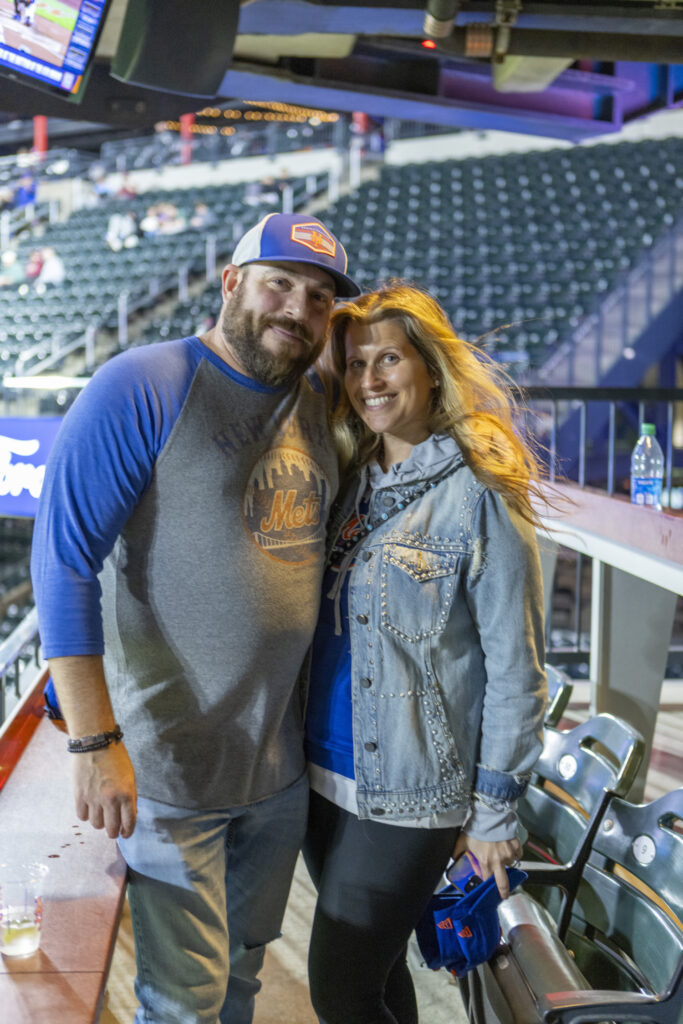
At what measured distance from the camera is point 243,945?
66.1 inches

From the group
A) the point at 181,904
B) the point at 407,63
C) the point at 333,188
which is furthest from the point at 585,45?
the point at 333,188

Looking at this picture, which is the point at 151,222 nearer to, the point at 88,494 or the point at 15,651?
the point at 15,651

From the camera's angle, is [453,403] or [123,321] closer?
[453,403]

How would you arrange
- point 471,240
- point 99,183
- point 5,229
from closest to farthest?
point 471,240, point 5,229, point 99,183

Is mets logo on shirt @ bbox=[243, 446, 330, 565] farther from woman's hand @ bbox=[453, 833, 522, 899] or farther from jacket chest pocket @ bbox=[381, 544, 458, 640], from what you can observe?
woman's hand @ bbox=[453, 833, 522, 899]

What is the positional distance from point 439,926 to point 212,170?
731 inches

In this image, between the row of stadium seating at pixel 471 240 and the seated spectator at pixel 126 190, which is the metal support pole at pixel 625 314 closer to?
the row of stadium seating at pixel 471 240

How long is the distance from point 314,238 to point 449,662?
2.42 ft

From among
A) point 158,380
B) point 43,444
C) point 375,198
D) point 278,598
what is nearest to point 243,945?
point 278,598

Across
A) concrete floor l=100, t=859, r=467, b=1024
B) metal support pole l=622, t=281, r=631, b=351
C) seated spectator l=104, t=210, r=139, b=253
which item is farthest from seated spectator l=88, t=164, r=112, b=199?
concrete floor l=100, t=859, r=467, b=1024

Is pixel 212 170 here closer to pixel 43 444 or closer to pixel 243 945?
pixel 43 444

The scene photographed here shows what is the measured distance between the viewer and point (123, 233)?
15328 mm

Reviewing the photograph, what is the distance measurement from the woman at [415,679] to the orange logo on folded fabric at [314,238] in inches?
5.8

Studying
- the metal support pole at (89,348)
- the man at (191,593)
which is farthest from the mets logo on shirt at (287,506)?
the metal support pole at (89,348)
